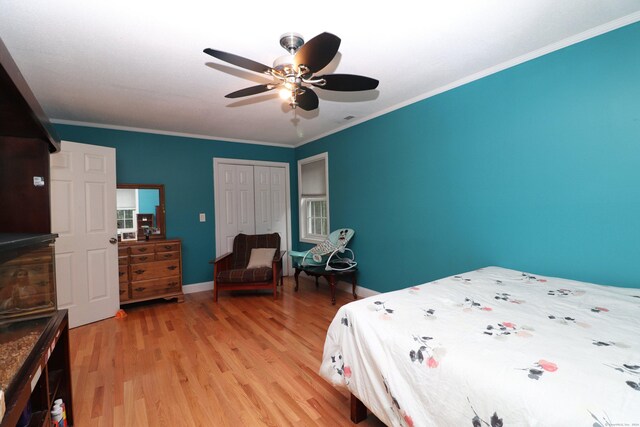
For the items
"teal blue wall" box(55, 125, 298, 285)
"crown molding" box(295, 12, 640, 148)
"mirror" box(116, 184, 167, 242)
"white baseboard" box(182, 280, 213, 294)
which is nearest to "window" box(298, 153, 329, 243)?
"teal blue wall" box(55, 125, 298, 285)

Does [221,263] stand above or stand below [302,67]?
below

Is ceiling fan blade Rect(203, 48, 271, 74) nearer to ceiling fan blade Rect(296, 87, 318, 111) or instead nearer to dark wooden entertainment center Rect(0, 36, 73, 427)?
ceiling fan blade Rect(296, 87, 318, 111)

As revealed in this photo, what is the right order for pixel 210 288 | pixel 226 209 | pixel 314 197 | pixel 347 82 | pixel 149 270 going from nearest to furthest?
pixel 347 82
pixel 149 270
pixel 210 288
pixel 226 209
pixel 314 197

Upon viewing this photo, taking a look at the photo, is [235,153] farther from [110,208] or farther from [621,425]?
[621,425]

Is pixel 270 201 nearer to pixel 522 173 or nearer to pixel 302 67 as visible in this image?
pixel 302 67

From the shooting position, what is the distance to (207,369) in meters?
2.26

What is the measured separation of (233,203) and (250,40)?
3214 mm

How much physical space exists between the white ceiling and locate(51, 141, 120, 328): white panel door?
2.10 feet

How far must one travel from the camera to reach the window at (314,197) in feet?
15.8

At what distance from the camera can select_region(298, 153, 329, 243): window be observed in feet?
15.8

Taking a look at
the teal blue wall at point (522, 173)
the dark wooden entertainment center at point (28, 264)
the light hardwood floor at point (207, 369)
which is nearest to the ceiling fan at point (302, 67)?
the dark wooden entertainment center at point (28, 264)

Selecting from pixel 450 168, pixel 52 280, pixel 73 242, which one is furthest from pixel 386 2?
pixel 73 242

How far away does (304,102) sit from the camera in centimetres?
221

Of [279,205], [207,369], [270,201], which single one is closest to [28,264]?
[207,369]
